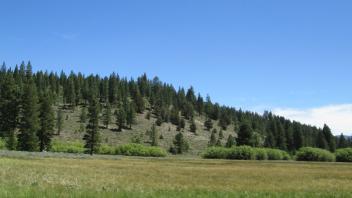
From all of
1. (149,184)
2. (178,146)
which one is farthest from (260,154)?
(149,184)

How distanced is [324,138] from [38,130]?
12291 centimetres

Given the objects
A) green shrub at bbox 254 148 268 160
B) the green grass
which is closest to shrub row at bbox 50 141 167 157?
green shrub at bbox 254 148 268 160

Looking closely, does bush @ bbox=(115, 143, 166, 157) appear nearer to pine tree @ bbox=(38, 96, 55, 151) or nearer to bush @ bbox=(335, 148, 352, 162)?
pine tree @ bbox=(38, 96, 55, 151)

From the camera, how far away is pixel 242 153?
121438 millimetres

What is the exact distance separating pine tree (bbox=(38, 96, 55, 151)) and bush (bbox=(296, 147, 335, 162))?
63.1 meters

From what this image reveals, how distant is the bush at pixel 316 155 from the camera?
4656 inches

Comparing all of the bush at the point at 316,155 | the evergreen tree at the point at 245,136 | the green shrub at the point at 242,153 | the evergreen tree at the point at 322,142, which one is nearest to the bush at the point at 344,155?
the bush at the point at 316,155

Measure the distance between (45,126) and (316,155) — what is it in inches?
2596

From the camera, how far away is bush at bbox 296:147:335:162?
11825cm

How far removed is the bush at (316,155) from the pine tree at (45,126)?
207 ft

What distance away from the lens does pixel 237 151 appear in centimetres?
12219

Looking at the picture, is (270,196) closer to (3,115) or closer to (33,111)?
(33,111)

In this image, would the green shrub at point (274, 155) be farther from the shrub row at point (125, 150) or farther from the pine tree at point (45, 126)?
the pine tree at point (45, 126)

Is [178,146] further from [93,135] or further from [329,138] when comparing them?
[93,135]
